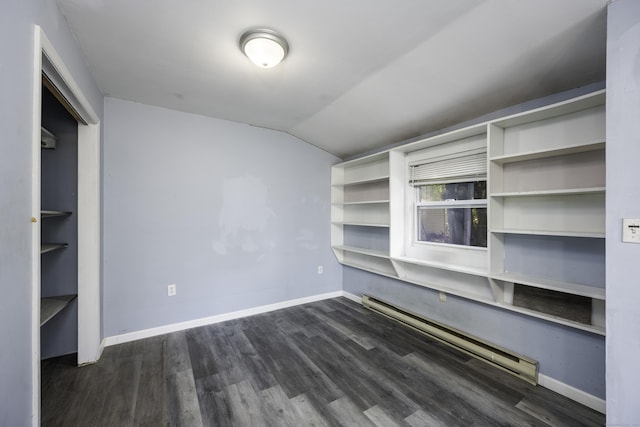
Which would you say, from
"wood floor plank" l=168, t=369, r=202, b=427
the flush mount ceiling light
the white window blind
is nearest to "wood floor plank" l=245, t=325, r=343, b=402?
"wood floor plank" l=168, t=369, r=202, b=427

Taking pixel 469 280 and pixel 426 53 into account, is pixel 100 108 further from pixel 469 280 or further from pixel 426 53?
pixel 469 280

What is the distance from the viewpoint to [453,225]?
2.76 meters

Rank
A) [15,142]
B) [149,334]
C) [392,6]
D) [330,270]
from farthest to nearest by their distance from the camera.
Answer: [330,270] → [149,334] → [392,6] → [15,142]

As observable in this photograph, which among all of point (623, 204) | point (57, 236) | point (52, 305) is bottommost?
point (52, 305)

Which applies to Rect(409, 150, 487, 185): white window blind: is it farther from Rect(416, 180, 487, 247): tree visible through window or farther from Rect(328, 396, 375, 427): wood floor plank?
Rect(328, 396, 375, 427): wood floor plank

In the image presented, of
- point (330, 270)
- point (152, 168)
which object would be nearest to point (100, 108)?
point (152, 168)

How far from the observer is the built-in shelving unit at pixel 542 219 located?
1776 mm

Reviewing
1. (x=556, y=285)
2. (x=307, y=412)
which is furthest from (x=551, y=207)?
(x=307, y=412)

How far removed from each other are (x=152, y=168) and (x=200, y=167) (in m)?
0.47

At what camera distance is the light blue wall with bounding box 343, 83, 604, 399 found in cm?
179

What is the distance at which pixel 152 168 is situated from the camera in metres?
2.76

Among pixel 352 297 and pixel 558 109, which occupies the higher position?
pixel 558 109

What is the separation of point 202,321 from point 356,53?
3.09 m

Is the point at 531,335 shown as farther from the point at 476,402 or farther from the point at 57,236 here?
the point at 57,236
